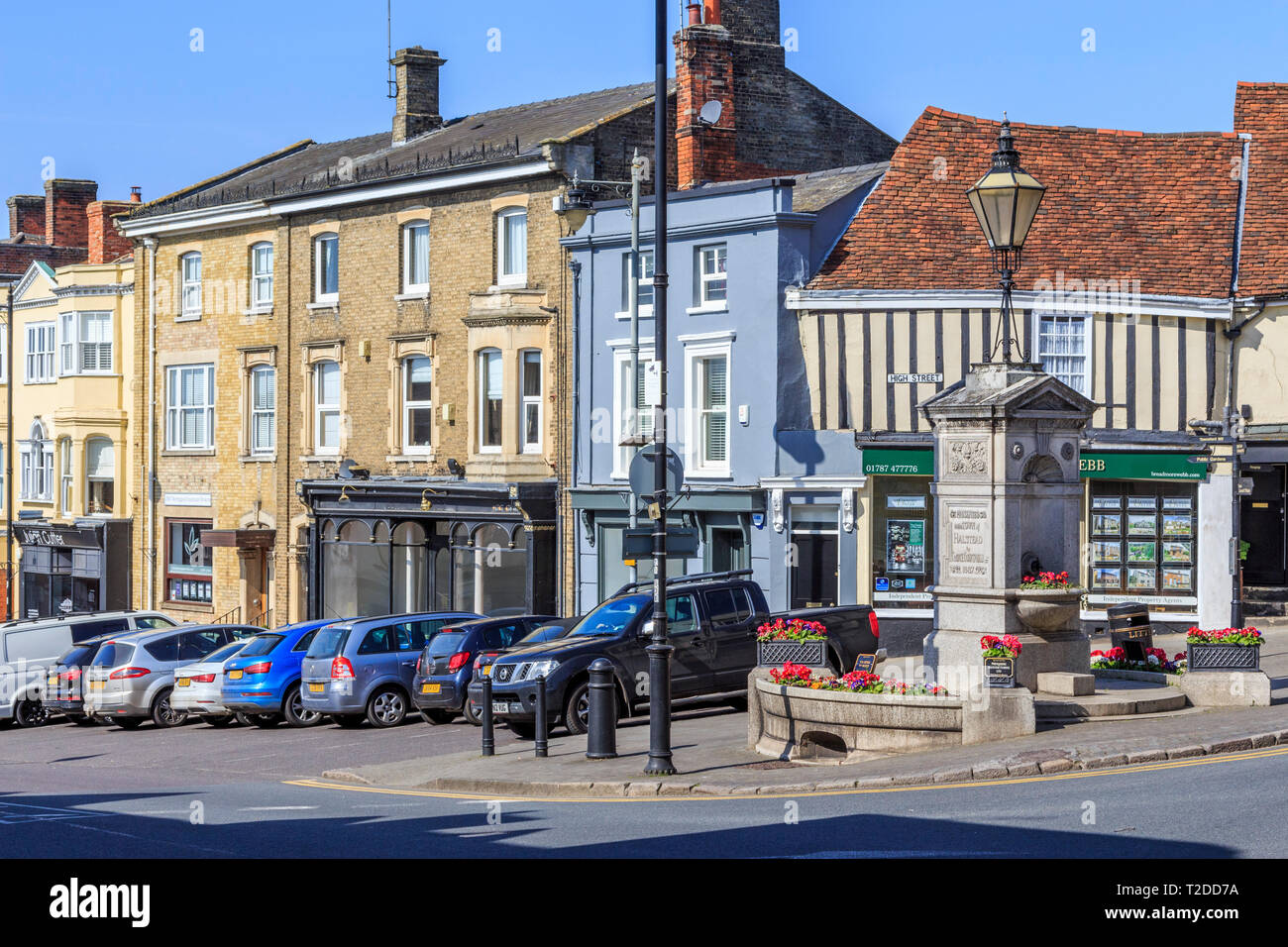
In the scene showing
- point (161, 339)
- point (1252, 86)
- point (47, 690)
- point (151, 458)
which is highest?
point (1252, 86)

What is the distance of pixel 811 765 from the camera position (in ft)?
57.2

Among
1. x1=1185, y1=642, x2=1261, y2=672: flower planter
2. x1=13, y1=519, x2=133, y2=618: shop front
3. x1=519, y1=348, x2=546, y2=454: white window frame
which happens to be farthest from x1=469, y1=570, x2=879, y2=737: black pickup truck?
x1=13, y1=519, x2=133, y2=618: shop front

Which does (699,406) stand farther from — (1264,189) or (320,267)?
(320,267)

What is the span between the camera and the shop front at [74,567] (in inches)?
1823

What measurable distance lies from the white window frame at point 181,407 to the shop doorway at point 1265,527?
25562 mm

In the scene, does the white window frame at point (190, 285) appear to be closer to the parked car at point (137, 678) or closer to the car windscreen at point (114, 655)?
the parked car at point (137, 678)

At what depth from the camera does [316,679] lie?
25.2 metres

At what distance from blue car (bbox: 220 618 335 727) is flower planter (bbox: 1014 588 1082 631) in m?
12.3

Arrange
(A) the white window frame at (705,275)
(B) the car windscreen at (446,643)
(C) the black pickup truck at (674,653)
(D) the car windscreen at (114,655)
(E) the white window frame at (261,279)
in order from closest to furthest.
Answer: (C) the black pickup truck at (674,653) < (B) the car windscreen at (446,643) < (D) the car windscreen at (114,655) < (A) the white window frame at (705,275) < (E) the white window frame at (261,279)

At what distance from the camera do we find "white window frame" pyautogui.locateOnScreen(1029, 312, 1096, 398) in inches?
1143

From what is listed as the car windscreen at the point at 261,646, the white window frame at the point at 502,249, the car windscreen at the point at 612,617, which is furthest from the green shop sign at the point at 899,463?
the car windscreen at the point at 261,646
